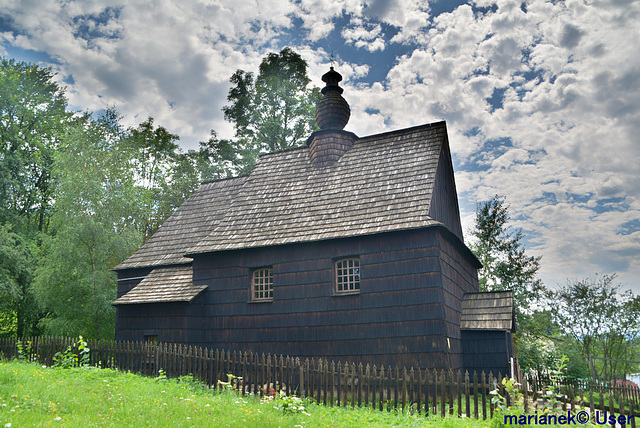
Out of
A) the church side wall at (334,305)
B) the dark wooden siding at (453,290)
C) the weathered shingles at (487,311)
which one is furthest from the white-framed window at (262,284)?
the weathered shingles at (487,311)

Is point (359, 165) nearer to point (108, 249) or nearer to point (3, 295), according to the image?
point (108, 249)

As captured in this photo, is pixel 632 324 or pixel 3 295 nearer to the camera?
pixel 3 295

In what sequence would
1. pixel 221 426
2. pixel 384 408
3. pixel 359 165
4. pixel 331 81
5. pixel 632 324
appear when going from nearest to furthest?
pixel 221 426
pixel 384 408
pixel 359 165
pixel 331 81
pixel 632 324

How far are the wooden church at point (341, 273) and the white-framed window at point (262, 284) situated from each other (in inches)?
1.4

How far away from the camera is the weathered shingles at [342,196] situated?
1418 cm

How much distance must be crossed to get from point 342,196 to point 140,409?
31.3 ft

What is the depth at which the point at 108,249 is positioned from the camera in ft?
70.9

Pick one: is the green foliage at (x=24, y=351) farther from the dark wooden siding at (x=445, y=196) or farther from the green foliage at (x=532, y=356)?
the green foliage at (x=532, y=356)

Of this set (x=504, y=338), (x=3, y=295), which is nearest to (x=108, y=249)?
(x=3, y=295)

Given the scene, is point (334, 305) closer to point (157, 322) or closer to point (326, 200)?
point (326, 200)

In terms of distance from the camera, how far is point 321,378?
10.9m

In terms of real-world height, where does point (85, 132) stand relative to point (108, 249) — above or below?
above

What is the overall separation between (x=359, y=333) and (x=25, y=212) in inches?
1024

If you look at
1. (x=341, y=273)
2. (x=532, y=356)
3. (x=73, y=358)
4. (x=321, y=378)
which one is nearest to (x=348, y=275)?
(x=341, y=273)
